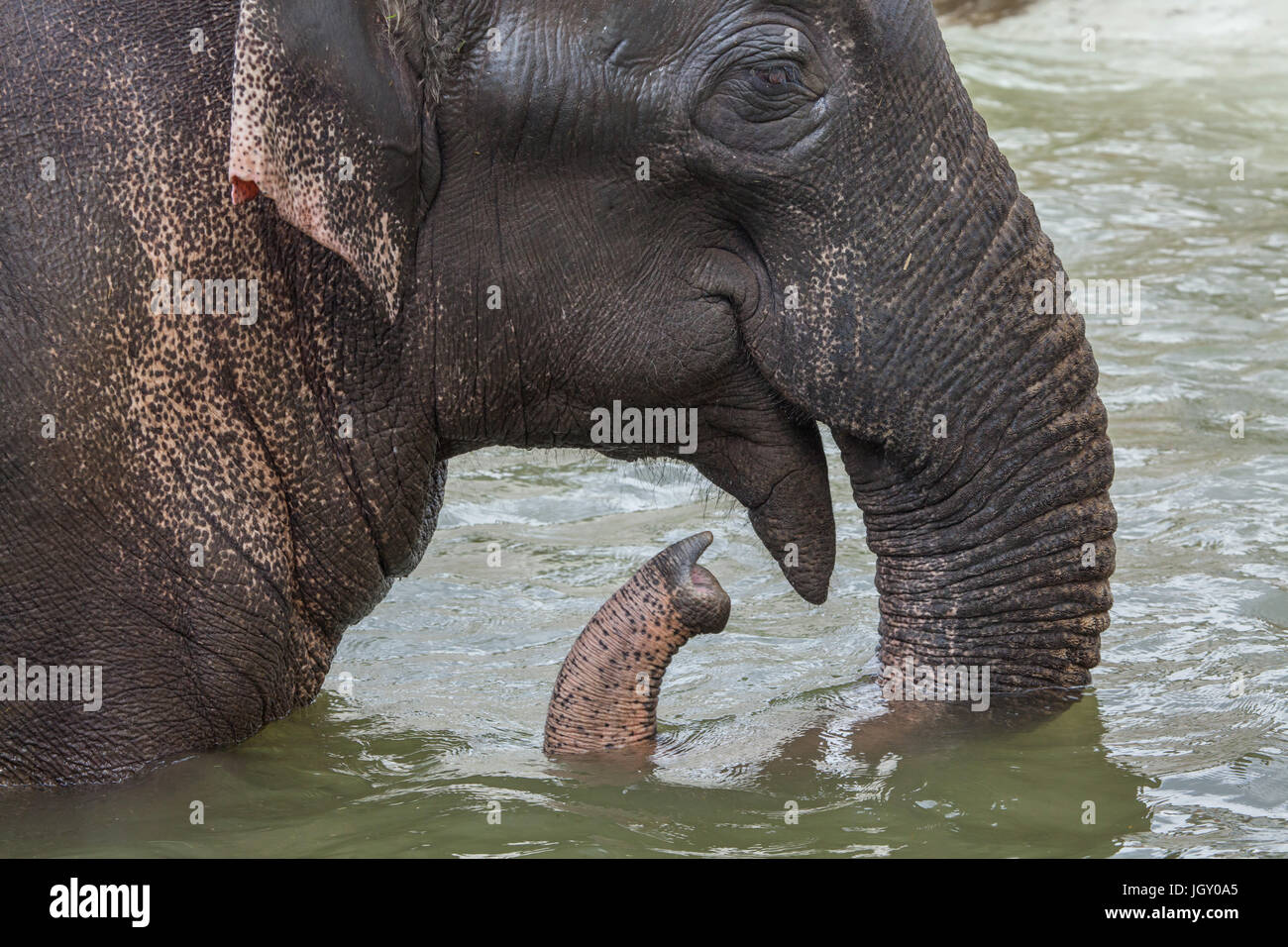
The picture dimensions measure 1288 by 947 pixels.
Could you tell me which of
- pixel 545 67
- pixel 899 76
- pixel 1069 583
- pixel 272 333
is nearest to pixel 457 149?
pixel 545 67

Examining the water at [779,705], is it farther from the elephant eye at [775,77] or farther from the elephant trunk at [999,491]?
the elephant eye at [775,77]

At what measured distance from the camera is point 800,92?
11.7 feet

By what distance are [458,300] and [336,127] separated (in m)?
0.46

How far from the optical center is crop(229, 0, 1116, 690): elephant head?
3.52 meters

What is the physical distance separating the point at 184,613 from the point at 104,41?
1.09 m

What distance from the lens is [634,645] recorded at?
4.02 meters

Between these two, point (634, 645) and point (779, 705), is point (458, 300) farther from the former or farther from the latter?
point (779, 705)

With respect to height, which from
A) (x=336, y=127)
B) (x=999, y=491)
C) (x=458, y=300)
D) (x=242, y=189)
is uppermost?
(x=336, y=127)

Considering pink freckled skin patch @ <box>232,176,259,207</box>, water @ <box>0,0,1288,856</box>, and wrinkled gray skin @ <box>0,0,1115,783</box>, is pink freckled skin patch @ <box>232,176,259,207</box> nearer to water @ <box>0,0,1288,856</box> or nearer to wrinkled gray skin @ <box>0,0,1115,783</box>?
wrinkled gray skin @ <box>0,0,1115,783</box>

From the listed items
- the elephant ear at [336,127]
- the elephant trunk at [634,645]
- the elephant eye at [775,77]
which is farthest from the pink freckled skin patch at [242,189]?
the elephant trunk at [634,645]

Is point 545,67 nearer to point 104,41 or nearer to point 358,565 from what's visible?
point 104,41

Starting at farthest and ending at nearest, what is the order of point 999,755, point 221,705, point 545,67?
point 999,755
point 221,705
point 545,67

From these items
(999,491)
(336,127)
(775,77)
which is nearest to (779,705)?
(999,491)

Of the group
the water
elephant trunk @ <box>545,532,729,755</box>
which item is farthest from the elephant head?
the water
